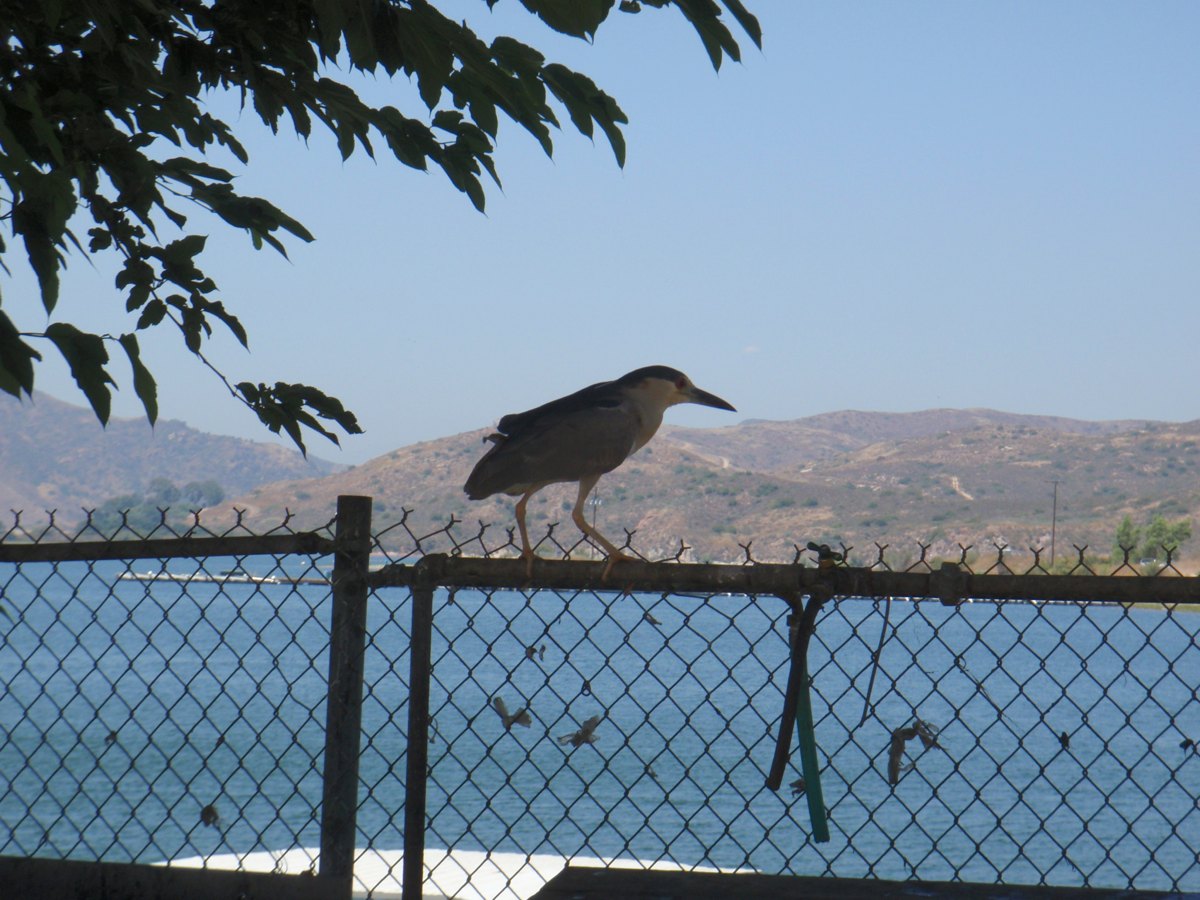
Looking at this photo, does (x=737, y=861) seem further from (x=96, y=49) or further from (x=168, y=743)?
(x=168, y=743)

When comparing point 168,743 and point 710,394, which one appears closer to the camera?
point 710,394

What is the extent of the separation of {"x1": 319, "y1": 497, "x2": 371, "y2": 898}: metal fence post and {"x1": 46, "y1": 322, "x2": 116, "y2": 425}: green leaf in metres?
1.45

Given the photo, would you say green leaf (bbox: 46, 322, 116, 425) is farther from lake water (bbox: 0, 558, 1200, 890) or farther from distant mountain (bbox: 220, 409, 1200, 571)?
distant mountain (bbox: 220, 409, 1200, 571)

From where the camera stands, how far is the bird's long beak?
5.28m

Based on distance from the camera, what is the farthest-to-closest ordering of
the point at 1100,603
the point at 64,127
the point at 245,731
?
the point at 245,731 < the point at 1100,603 < the point at 64,127

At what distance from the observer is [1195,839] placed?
21734 mm

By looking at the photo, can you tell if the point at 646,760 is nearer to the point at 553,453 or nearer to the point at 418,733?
the point at 553,453

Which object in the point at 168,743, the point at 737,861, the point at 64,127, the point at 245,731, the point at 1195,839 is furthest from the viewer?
the point at 245,731

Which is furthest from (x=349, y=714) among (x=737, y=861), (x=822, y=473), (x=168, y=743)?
(x=822, y=473)

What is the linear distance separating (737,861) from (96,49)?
17.7 meters

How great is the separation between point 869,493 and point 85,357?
430 feet

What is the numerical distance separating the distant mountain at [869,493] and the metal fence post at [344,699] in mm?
71051

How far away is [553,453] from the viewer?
4.55m

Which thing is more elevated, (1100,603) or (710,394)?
(710,394)
